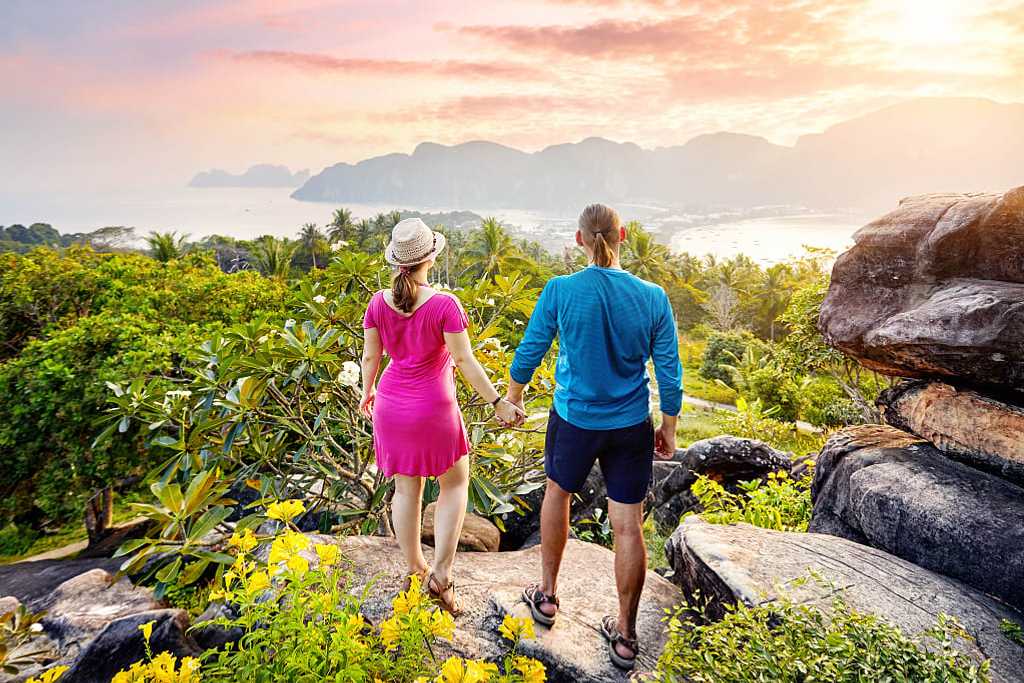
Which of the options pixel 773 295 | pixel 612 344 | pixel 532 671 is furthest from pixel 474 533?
pixel 773 295

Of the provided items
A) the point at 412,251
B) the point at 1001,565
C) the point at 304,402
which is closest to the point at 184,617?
the point at 304,402

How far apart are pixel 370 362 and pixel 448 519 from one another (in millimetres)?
890

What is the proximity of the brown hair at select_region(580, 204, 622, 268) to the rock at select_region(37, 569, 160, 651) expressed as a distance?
3.81m

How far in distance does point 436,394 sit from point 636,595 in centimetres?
131

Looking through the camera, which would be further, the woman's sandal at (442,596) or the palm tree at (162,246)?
the palm tree at (162,246)

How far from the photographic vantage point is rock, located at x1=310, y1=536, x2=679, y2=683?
94.3 inches

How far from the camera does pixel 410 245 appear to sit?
2363 mm

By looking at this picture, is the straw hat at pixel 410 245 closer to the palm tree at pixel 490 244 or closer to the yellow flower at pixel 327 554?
the yellow flower at pixel 327 554

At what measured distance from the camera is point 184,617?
292 centimetres

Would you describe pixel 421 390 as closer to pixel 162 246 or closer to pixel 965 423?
pixel 965 423

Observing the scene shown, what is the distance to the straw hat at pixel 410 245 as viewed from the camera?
2363 mm

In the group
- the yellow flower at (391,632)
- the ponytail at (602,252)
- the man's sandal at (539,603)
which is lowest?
the man's sandal at (539,603)

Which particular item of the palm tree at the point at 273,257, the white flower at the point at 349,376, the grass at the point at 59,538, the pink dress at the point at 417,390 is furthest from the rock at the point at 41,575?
the palm tree at the point at 273,257

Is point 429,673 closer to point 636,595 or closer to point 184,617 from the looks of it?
point 636,595
